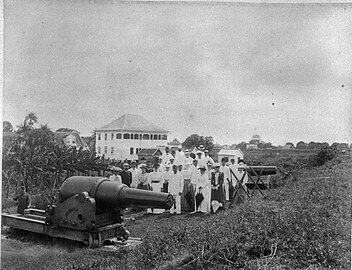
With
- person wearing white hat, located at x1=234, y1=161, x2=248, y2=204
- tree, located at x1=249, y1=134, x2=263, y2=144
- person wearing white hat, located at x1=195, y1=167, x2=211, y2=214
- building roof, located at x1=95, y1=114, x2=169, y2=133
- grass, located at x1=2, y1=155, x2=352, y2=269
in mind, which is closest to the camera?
grass, located at x1=2, y1=155, x2=352, y2=269

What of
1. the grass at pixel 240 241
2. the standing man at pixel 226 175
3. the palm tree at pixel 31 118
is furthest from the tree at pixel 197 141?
the palm tree at pixel 31 118

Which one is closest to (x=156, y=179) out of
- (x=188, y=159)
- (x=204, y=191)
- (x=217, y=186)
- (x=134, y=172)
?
(x=134, y=172)

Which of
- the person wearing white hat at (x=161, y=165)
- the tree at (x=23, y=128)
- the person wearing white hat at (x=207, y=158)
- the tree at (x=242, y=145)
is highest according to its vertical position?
the tree at (x=23, y=128)

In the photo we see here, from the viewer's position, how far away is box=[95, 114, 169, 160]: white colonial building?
10.1ft

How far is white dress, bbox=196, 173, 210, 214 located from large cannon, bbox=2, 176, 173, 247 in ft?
1.36

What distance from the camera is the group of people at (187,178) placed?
3168 millimetres

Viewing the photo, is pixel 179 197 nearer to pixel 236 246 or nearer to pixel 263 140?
pixel 236 246

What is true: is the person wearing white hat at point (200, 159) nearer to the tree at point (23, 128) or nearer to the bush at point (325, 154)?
the bush at point (325, 154)

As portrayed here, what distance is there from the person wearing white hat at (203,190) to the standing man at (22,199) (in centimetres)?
140

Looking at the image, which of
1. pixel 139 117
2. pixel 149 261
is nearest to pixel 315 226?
pixel 149 261

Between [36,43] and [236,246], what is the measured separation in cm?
221

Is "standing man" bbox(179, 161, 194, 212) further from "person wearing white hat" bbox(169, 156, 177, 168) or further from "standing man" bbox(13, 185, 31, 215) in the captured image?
"standing man" bbox(13, 185, 31, 215)

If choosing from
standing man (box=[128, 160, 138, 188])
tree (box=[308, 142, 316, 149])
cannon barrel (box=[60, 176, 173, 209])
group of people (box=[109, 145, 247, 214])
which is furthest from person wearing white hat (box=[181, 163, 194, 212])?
tree (box=[308, 142, 316, 149])

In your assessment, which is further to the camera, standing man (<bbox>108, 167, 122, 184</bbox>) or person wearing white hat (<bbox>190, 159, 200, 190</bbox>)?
person wearing white hat (<bbox>190, 159, 200, 190</bbox>)
